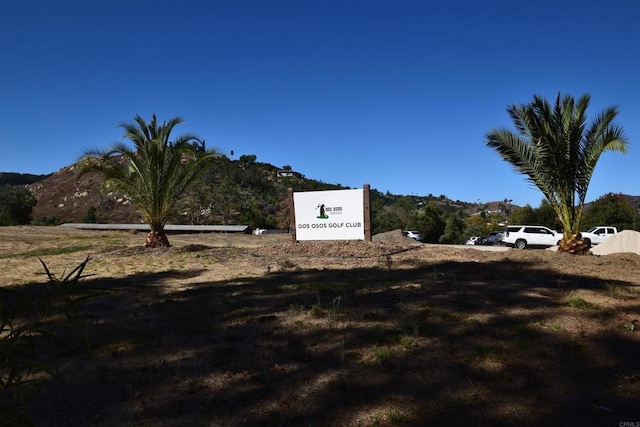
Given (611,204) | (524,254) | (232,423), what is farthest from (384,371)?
(611,204)

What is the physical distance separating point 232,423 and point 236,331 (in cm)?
198

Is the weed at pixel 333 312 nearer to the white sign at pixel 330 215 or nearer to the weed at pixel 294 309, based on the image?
the weed at pixel 294 309

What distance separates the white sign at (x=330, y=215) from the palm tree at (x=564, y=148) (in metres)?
6.14

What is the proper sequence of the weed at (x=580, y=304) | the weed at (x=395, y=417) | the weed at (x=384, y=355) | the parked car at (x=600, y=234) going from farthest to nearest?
the parked car at (x=600, y=234), the weed at (x=580, y=304), the weed at (x=384, y=355), the weed at (x=395, y=417)

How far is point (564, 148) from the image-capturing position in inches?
482

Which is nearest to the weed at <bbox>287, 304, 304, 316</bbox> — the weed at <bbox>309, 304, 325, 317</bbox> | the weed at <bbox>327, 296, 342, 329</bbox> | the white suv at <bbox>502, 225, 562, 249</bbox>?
the weed at <bbox>309, 304, 325, 317</bbox>

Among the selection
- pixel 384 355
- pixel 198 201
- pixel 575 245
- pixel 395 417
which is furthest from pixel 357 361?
pixel 198 201

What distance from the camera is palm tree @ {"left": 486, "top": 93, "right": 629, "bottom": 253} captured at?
12.1 meters

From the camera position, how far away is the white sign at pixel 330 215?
17078mm

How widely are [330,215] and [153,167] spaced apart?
6.92m

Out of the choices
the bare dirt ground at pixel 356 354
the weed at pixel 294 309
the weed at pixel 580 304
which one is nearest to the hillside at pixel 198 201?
the bare dirt ground at pixel 356 354

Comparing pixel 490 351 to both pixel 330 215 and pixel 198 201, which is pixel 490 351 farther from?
pixel 198 201

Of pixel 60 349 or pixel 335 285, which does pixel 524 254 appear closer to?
pixel 335 285

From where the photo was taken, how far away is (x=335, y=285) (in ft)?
24.7
